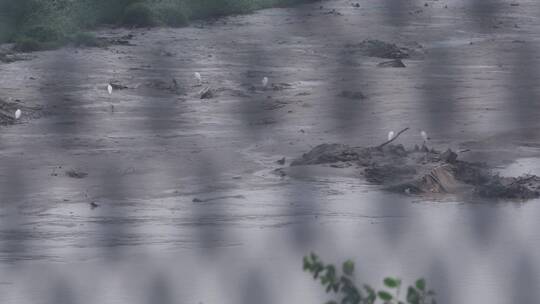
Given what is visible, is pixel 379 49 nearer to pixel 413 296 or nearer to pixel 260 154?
pixel 260 154

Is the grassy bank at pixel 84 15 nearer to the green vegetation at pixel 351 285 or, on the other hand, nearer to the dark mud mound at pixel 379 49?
the dark mud mound at pixel 379 49

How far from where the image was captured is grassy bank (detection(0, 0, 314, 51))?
3.60 metres

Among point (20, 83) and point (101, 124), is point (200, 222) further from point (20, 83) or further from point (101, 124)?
point (20, 83)

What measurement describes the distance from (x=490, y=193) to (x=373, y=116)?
1.26 metres

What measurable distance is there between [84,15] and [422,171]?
1123 millimetres

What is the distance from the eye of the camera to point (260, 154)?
4.53 meters

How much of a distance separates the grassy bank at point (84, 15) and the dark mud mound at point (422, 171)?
539 mm

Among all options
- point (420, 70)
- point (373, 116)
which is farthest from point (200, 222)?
point (420, 70)

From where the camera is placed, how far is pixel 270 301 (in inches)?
97.3

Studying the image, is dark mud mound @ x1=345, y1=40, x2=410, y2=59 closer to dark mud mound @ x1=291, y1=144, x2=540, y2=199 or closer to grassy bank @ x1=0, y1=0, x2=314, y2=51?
grassy bank @ x1=0, y1=0, x2=314, y2=51

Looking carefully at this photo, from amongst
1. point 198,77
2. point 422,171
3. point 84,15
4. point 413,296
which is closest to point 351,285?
point 413,296

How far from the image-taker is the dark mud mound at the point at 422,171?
392 cm

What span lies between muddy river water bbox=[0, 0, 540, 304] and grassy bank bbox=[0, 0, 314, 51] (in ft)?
0.26

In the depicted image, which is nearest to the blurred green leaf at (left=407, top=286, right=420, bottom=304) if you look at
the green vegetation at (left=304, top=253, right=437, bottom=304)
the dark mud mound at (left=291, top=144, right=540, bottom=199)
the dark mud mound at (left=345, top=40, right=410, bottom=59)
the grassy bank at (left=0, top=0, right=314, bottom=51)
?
the green vegetation at (left=304, top=253, right=437, bottom=304)
